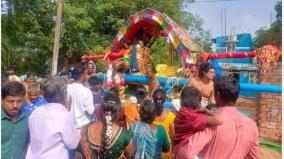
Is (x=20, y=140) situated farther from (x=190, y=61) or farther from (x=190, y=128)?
(x=190, y=61)

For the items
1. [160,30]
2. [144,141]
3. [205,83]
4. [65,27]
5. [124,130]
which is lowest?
[144,141]

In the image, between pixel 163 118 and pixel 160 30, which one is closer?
pixel 163 118

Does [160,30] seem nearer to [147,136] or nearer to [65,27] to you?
[147,136]

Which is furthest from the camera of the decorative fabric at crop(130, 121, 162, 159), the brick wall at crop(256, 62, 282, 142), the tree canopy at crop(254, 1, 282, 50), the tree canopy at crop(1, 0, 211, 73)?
the tree canopy at crop(254, 1, 282, 50)

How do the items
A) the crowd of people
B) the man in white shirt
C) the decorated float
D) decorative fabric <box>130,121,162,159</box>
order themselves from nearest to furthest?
the crowd of people
decorative fabric <box>130,121,162,159</box>
the man in white shirt
the decorated float

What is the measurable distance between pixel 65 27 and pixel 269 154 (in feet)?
41.9

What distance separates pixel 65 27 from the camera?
17.2 meters

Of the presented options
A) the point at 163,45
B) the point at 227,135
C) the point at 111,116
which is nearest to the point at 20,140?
the point at 111,116

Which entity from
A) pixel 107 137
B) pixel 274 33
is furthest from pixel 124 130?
pixel 274 33

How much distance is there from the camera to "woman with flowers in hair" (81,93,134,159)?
9.14 ft

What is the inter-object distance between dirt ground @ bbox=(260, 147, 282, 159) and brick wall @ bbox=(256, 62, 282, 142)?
0.67m

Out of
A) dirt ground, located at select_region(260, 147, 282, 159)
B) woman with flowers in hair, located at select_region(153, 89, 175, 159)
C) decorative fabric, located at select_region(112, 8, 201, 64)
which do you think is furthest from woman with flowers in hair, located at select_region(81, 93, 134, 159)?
decorative fabric, located at select_region(112, 8, 201, 64)

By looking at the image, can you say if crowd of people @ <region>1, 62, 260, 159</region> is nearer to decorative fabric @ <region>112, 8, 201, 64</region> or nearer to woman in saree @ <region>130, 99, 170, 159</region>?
woman in saree @ <region>130, 99, 170, 159</region>

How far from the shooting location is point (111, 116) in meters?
2.82
